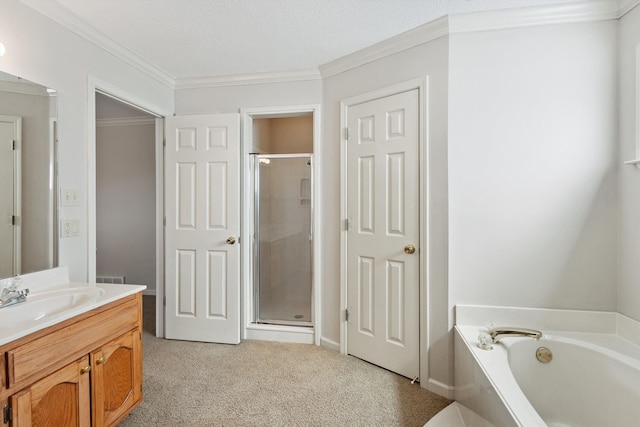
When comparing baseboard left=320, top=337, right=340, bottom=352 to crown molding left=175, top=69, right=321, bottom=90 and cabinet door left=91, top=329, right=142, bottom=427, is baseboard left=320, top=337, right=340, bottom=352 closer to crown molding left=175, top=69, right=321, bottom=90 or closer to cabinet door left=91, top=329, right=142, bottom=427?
cabinet door left=91, top=329, right=142, bottom=427

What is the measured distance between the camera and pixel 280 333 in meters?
2.76

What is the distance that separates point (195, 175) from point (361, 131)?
1.50 meters

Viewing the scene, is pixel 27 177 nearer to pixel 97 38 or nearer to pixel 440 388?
pixel 97 38

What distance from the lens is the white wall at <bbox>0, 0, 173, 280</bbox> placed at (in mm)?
1603

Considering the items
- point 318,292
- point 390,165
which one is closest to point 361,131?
point 390,165

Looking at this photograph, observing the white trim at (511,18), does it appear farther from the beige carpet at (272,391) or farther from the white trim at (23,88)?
the beige carpet at (272,391)

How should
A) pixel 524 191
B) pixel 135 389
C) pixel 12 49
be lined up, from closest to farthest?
pixel 12 49 < pixel 135 389 < pixel 524 191

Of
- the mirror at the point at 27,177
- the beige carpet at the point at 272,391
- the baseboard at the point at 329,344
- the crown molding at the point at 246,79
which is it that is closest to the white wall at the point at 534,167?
the beige carpet at the point at 272,391

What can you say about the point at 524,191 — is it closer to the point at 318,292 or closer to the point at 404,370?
the point at 404,370

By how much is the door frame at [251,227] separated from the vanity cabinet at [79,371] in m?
1.09

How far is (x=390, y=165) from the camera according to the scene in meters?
2.21

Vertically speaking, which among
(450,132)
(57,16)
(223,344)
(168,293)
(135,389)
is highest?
(57,16)

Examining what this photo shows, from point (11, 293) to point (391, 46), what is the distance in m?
2.58

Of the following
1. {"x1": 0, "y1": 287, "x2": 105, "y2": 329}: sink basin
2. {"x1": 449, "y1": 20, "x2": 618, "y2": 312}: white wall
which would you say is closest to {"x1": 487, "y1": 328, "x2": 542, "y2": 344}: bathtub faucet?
{"x1": 449, "y1": 20, "x2": 618, "y2": 312}: white wall
